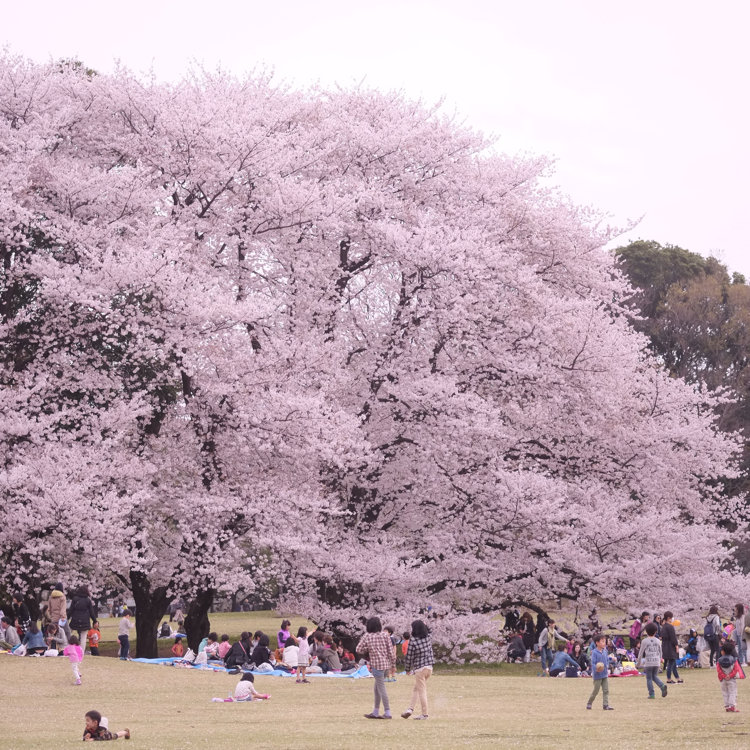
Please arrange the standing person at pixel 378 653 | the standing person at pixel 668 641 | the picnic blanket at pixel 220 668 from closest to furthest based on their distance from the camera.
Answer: the standing person at pixel 378 653 → the standing person at pixel 668 641 → the picnic blanket at pixel 220 668

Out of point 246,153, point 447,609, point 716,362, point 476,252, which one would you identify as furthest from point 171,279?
point 716,362

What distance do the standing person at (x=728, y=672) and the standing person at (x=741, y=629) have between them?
8.57 meters

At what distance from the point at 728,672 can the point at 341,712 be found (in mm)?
6310

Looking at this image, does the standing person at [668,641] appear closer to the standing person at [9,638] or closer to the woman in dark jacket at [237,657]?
the woman in dark jacket at [237,657]

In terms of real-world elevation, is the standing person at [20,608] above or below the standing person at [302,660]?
above

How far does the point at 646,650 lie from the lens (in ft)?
66.0

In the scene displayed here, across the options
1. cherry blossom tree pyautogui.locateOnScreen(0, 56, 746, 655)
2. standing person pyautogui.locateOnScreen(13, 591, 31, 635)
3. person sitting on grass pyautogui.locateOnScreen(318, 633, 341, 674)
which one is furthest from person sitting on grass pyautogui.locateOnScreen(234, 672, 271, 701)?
standing person pyautogui.locateOnScreen(13, 591, 31, 635)

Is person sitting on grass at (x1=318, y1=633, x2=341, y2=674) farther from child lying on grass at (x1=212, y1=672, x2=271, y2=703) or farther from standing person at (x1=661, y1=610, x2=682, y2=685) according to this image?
standing person at (x1=661, y1=610, x2=682, y2=685)

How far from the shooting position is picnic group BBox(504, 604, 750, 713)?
18250mm

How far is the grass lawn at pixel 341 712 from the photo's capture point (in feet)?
46.6

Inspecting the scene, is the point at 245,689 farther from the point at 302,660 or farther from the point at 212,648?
the point at 212,648

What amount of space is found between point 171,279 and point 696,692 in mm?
15075

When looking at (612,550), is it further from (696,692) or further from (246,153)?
(246,153)

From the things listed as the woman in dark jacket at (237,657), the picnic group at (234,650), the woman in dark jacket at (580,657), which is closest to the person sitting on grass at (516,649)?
the woman in dark jacket at (580,657)
